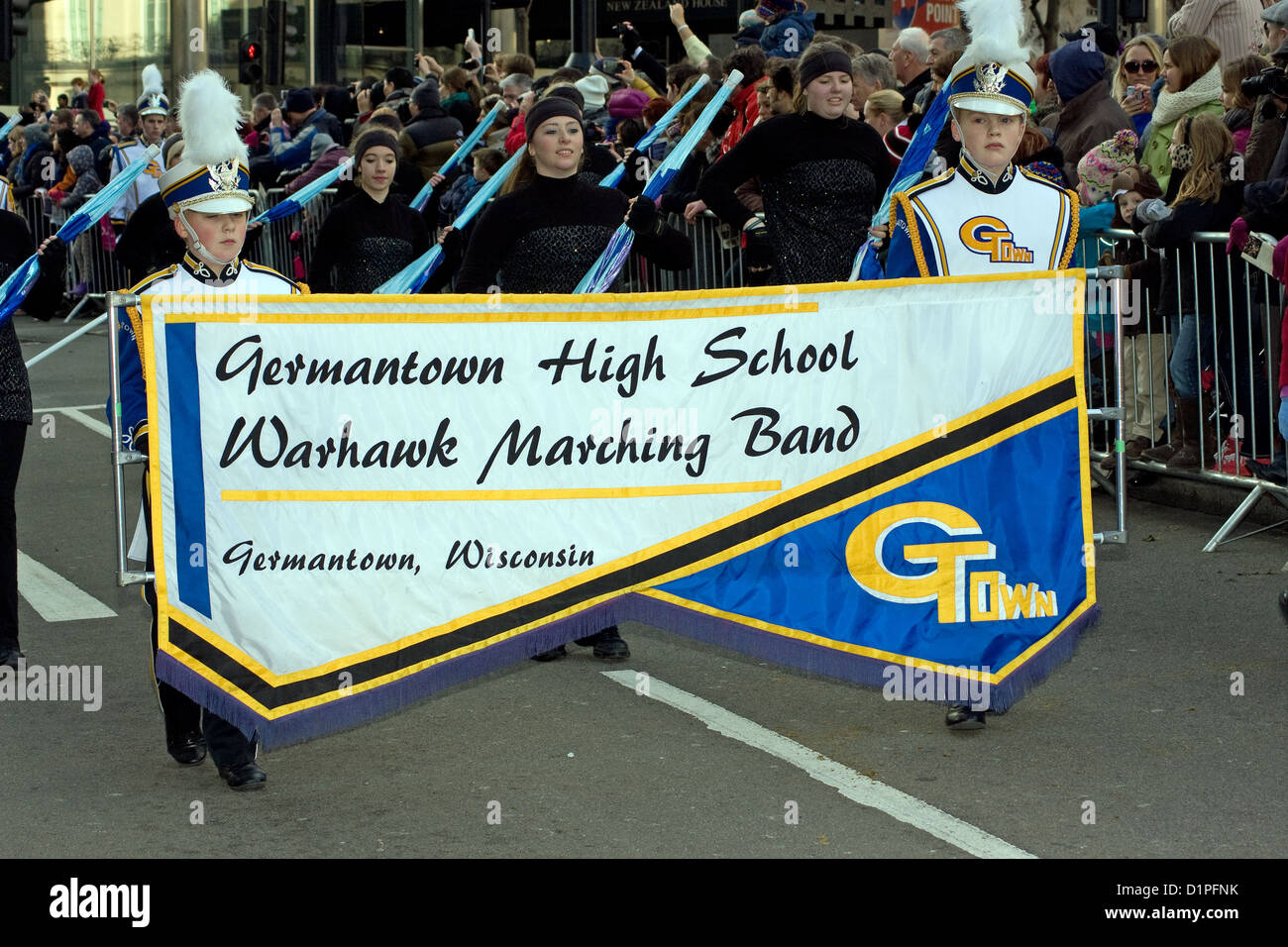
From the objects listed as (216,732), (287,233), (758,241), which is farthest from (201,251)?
(287,233)

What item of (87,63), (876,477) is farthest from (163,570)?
(87,63)

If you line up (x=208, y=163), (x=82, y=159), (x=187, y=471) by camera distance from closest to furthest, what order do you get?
1. (x=187, y=471)
2. (x=208, y=163)
3. (x=82, y=159)

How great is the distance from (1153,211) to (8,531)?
561 cm

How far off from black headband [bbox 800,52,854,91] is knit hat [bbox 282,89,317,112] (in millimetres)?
12355

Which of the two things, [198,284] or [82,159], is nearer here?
[198,284]

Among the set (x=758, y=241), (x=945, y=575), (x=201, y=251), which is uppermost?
(x=201, y=251)

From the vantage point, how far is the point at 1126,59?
37.2 ft

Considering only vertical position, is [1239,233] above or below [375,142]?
below

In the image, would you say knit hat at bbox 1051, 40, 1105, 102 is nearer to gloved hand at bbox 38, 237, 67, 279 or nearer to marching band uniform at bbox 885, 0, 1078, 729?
marching band uniform at bbox 885, 0, 1078, 729

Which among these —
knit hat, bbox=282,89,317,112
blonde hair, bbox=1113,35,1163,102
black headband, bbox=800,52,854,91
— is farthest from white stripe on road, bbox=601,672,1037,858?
knit hat, bbox=282,89,317,112

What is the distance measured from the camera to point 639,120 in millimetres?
13898

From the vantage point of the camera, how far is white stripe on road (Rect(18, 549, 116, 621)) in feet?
26.2

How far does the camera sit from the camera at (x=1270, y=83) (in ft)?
29.2

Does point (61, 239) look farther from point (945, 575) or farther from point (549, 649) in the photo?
point (945, 575)
